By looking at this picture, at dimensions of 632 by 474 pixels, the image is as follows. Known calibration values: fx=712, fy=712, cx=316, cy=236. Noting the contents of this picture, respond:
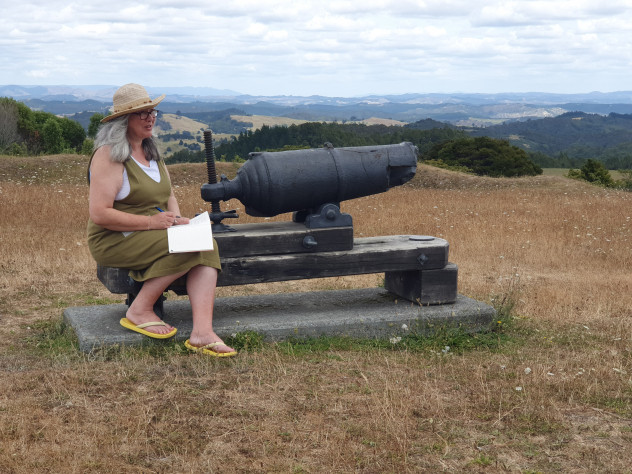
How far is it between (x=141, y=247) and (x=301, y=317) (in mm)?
1477

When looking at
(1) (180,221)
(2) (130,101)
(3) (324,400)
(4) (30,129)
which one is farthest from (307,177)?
(4) (30,129)

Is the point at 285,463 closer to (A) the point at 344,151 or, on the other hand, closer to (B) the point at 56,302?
(A) the point at 344,151

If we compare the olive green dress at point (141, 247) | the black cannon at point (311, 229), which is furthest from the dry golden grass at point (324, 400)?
the black cannon at point (311, 229)

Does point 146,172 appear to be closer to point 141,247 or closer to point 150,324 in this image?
point 141,247

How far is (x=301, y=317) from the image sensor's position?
5.86 metres

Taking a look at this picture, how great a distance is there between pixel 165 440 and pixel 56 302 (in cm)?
425

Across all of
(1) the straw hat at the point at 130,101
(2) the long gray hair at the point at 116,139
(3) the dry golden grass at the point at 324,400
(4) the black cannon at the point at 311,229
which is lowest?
(3) the dry golden grass at the point at 324,400

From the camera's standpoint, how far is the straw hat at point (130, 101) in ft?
16.6

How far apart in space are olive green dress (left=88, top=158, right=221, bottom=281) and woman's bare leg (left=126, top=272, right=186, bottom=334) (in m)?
0.08

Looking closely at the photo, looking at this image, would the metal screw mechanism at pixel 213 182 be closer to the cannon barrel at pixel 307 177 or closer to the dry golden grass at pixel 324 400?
the cannon barrel at pixel 307 177

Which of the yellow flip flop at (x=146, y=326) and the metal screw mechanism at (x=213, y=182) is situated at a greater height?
the metal screw mechanism at (x=213, y=182)

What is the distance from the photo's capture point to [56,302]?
7.39m

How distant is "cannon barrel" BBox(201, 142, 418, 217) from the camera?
5.71 metres

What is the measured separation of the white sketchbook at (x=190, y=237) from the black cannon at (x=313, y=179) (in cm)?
62
